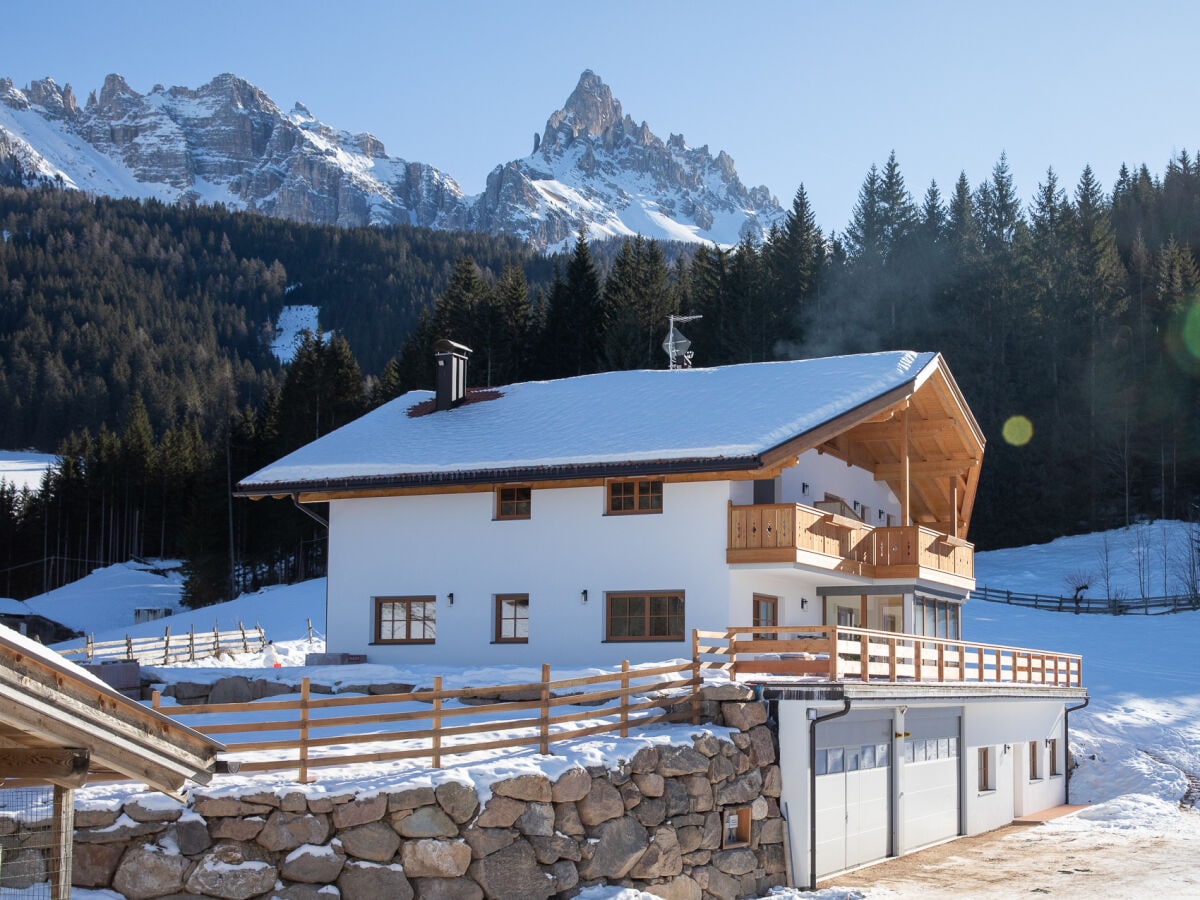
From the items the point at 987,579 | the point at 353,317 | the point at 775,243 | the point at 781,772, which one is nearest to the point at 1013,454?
the point at 987,579

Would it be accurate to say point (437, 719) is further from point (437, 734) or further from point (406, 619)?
point (406, 619)

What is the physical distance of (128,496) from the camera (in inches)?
3711

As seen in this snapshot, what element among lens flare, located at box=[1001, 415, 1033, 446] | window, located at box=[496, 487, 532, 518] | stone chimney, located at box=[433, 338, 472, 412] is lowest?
window, located at box=[496, 487, 532, 518]

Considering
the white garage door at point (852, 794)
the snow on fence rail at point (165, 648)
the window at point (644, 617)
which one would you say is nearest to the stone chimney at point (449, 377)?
the window at point (644, 617)

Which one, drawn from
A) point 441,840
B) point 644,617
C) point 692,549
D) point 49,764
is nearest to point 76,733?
point 49,764

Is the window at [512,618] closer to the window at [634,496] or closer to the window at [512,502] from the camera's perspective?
the window at [512,502]

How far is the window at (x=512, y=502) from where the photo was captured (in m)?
26.5

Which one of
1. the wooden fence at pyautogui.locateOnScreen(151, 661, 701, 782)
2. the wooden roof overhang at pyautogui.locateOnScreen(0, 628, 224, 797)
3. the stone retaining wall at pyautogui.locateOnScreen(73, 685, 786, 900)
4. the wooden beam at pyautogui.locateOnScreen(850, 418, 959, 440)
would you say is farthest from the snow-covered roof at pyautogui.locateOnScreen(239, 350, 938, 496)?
the wooden roof overhang at pyautogui.locateOnScreen(0, 628, 224, 797)

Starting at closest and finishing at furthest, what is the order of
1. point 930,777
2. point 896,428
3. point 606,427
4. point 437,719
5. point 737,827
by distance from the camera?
point 437,719
point 737,827
point 930,777
point 606,427
point 896,428

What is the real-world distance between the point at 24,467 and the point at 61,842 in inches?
4935

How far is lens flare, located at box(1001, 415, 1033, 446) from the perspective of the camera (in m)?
72.8

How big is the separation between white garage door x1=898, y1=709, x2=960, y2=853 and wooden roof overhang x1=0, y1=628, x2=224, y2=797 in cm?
1645

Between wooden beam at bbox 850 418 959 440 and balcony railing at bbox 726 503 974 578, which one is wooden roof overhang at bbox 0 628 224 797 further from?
wooden beam at bbox 850 418 959 440

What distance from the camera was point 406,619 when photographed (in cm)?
2733
